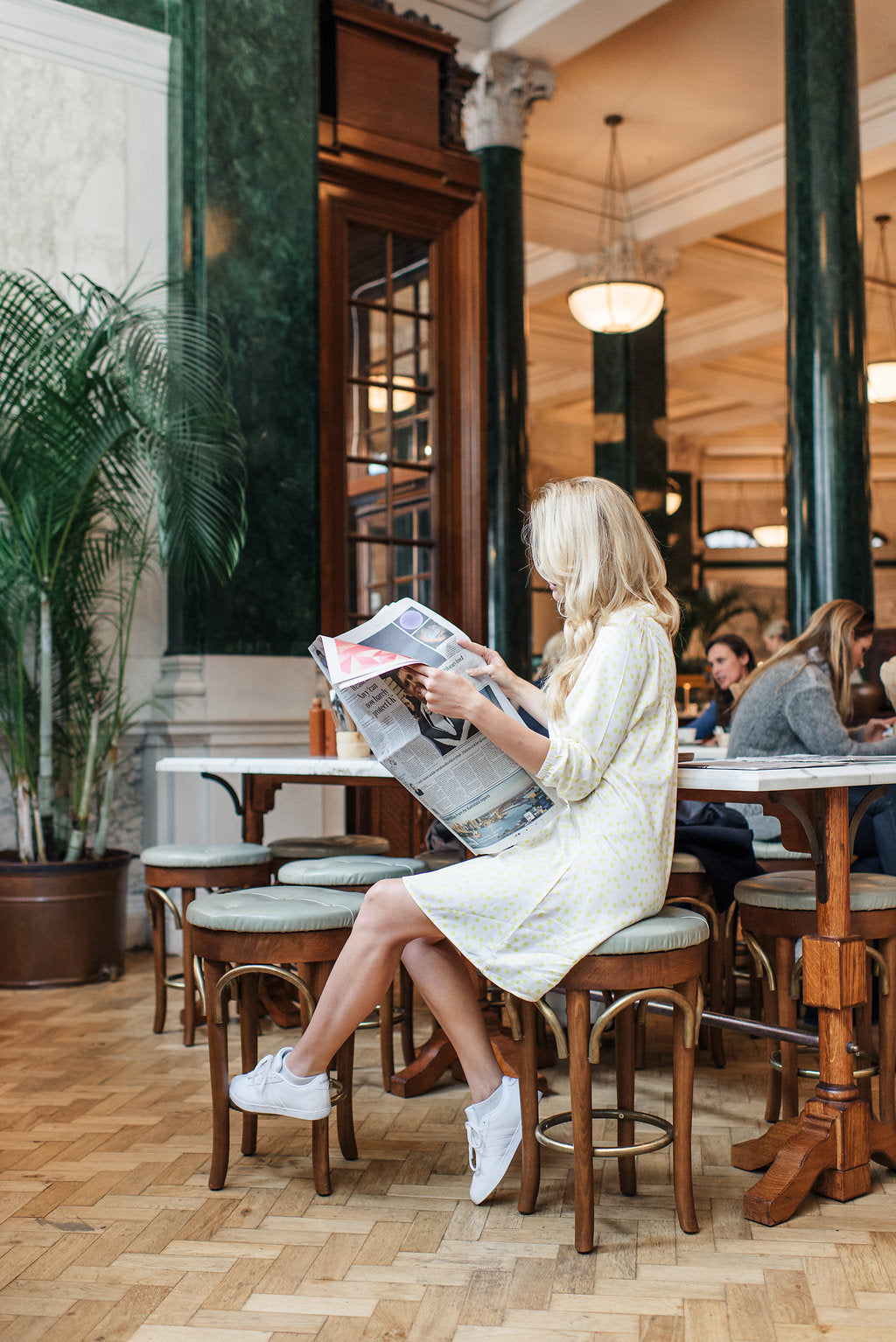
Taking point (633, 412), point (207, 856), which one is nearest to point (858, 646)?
point (207, 856)

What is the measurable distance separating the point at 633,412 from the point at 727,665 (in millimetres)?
4224

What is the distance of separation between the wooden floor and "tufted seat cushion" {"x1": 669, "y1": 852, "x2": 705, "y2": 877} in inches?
21.4

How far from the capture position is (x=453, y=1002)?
227 cm

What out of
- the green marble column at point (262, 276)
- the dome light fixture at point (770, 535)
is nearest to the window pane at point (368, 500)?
the green marble column at point (262, 276)

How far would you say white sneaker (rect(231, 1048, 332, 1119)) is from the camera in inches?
87.9

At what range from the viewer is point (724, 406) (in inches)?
628

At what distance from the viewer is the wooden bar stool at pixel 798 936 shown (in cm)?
239

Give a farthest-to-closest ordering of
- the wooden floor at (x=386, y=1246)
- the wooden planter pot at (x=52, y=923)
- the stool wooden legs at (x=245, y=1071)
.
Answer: the wooden planter pot at (x=52, y=923) → the stool wooden legs at (x=245, y=1071) → the wooden floor at (x=386, y=1246)

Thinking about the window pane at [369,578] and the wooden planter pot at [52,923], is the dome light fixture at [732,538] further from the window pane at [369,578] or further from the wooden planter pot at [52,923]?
the wooden planter pot at [52,923]

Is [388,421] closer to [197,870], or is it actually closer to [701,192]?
[197,870]

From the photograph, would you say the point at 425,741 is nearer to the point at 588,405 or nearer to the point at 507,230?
the point at 507,230

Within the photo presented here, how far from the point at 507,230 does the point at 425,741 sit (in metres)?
5.93

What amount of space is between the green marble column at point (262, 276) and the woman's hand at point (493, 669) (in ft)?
9.29

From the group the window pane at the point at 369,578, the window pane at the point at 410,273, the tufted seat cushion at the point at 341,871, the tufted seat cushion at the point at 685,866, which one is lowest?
the tufted seat cushion at the point at 685,866
